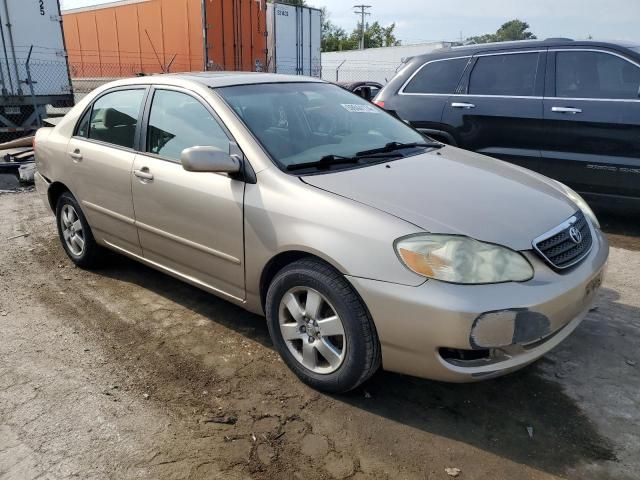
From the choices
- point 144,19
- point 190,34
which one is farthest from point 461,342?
point 144,19

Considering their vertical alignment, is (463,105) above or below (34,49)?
below

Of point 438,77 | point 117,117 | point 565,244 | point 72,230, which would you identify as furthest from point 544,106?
point 72,230

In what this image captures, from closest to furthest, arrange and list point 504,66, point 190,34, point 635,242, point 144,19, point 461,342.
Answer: point 461,342
point 635,242
point 504,66
point 190,34
point 144,19

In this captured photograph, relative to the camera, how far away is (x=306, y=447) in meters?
2.51

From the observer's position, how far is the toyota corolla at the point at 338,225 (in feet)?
8.05

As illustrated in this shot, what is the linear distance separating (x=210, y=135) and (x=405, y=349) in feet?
5.80

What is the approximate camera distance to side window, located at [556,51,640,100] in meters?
5.08

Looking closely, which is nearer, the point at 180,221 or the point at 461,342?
the point at 461,342

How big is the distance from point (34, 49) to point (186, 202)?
972 centimetres

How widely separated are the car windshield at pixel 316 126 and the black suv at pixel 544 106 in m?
2.17

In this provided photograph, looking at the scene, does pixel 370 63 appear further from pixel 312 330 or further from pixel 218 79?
pixel 312 330

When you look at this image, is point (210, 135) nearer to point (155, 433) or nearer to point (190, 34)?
point (155, 433)

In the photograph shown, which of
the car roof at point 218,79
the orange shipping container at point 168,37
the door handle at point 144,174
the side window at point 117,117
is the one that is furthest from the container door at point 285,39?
the door handle at point 144,174

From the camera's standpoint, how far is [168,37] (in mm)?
15586
